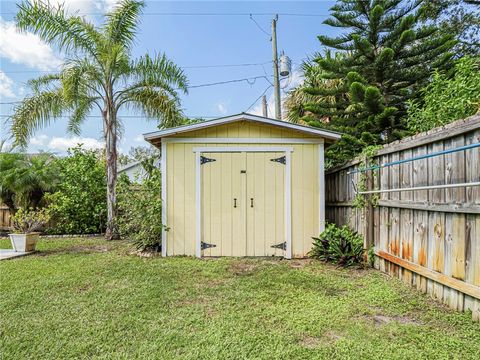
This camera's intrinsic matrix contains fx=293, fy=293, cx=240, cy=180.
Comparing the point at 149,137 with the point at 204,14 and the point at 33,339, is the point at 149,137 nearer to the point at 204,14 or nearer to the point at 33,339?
the point at 33,339

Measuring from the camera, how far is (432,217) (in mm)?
2865

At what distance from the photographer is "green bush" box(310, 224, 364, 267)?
436cm

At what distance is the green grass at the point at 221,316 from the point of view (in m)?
2.03

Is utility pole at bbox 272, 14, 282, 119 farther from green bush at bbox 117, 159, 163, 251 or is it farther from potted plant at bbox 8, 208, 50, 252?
Result: potted plant at bbox 8, 208, 50, 252

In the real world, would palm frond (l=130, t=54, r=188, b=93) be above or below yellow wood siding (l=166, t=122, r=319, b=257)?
above

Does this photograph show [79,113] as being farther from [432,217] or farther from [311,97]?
[432,217]

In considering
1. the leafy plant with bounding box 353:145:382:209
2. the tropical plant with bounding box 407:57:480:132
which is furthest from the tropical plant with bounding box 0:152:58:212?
the tropical plant with bounding box 407:57:480:132

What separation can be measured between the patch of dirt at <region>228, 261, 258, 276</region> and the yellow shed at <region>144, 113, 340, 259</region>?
48 centimetres

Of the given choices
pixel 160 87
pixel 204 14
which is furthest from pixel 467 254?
pixel 204 14

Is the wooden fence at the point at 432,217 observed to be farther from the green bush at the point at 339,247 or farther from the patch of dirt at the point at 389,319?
the patch of dirt at the point at 389,319

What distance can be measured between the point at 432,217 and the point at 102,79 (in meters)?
6.58

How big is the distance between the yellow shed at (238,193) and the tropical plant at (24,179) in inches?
173

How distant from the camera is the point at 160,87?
265 inches

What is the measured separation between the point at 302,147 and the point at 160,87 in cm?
370
